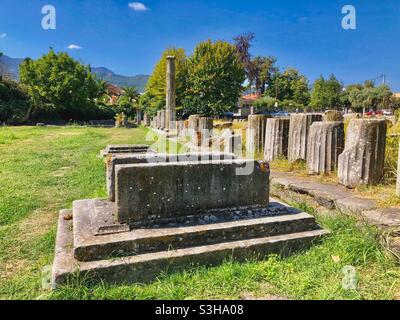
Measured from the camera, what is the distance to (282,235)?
347 centimetres

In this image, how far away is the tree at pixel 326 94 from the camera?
54547 millimetres

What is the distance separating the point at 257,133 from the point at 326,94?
169 feet

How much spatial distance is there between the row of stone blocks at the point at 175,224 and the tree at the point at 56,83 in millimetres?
32941

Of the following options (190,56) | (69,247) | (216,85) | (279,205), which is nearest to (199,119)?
(279,205)

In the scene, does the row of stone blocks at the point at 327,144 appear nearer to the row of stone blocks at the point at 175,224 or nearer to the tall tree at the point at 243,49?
the row of stone blocks at the point at 175,224

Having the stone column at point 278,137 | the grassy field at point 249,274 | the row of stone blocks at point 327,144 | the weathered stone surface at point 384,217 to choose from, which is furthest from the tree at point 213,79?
the weathered stone surface at point 384,217

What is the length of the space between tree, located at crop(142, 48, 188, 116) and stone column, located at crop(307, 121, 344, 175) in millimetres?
32584

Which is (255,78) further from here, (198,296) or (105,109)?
(198,296)

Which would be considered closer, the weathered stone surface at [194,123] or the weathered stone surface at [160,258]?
the weathered stone surface at [160,258]

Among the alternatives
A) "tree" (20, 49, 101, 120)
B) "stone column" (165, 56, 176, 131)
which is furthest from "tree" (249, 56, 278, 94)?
"stone column" (165, 56, 176, 131)

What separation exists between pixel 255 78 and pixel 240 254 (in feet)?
201

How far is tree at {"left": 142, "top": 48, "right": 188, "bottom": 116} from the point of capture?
37.2 metres

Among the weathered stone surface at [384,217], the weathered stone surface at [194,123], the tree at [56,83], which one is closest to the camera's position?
the weathered stone surface at [384,217]

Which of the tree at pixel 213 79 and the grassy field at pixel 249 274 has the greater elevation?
the tree at pixel 213 79
